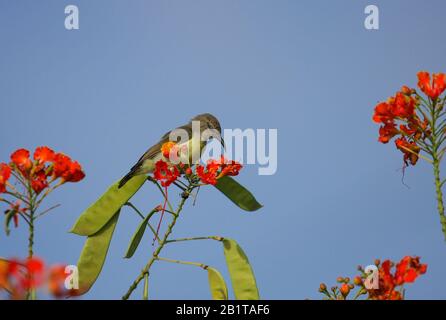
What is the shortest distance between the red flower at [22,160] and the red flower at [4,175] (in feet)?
0.17

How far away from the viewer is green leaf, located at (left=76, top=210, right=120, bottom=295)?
382 cm

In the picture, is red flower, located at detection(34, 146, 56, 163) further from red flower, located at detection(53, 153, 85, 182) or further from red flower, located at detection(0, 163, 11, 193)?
red flower, located at detection(0, 163, 11, 193)

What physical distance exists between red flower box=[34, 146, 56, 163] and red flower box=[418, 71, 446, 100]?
2.30m

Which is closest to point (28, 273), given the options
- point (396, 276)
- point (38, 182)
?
point (38, 182)

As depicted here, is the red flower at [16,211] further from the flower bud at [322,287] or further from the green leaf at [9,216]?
the flower bud at [322,287]

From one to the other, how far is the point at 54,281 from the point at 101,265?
6.23ft

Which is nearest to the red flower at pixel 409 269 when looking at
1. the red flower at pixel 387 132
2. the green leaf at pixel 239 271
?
the red flower at pixel 387 132

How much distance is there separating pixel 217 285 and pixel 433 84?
1898 mm

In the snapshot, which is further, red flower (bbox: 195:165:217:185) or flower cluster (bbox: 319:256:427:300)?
red flower (bbox: 195:165:217:185)

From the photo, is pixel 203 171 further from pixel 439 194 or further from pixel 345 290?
pixel 439 194

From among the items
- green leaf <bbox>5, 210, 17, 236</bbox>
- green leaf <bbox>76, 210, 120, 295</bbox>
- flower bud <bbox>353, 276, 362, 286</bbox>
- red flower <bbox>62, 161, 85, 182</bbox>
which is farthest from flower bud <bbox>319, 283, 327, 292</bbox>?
green leaf <bbox>5, 210, 17, 236</bbox>

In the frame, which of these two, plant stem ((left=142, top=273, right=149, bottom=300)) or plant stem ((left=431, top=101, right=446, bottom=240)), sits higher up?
plant stem ((left=431, top=101, right=446, bottom=240))

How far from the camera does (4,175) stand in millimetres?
2975
